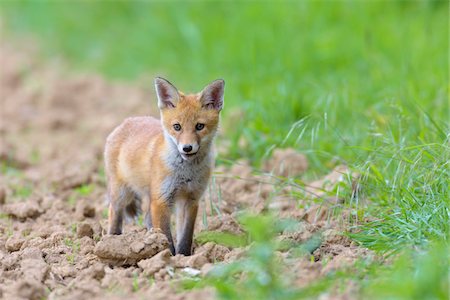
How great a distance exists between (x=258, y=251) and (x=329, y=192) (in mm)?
2342

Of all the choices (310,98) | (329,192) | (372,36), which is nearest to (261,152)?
(310,98)

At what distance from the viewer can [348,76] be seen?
9.90 meters

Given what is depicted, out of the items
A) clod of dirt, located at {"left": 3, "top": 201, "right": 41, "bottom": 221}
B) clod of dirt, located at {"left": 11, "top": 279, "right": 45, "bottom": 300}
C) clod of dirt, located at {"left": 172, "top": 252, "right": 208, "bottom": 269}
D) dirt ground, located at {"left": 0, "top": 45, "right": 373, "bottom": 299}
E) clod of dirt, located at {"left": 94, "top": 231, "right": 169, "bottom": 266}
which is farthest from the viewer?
clod of dirt, located at {"left": 3, "top": 201, "right": 41, "bottom": 221}

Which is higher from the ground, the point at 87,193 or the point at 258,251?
the point at 258,251

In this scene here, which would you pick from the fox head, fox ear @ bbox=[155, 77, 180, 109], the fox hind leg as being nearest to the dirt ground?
the fox hind leg

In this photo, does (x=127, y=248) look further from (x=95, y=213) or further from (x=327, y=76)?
(x=327, y=76)

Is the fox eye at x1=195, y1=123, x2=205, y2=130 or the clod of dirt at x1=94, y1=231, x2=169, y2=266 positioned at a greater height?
the fox eye at x1=195, y1=123, x2=205, y2=130

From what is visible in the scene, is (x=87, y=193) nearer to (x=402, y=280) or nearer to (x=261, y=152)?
(x=261, y=152)

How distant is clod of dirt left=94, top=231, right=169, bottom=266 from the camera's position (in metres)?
5.18

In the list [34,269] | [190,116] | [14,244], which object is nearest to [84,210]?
[14,244]

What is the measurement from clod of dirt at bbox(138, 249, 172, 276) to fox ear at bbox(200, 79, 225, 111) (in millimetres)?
1397

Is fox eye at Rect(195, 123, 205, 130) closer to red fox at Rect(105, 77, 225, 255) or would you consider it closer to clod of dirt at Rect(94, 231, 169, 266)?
red fox at Rect(105, 77, 225, 255)

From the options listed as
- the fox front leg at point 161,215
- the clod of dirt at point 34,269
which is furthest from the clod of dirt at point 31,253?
the fox front leg at point 161,215

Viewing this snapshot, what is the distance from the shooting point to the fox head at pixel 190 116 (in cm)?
575
